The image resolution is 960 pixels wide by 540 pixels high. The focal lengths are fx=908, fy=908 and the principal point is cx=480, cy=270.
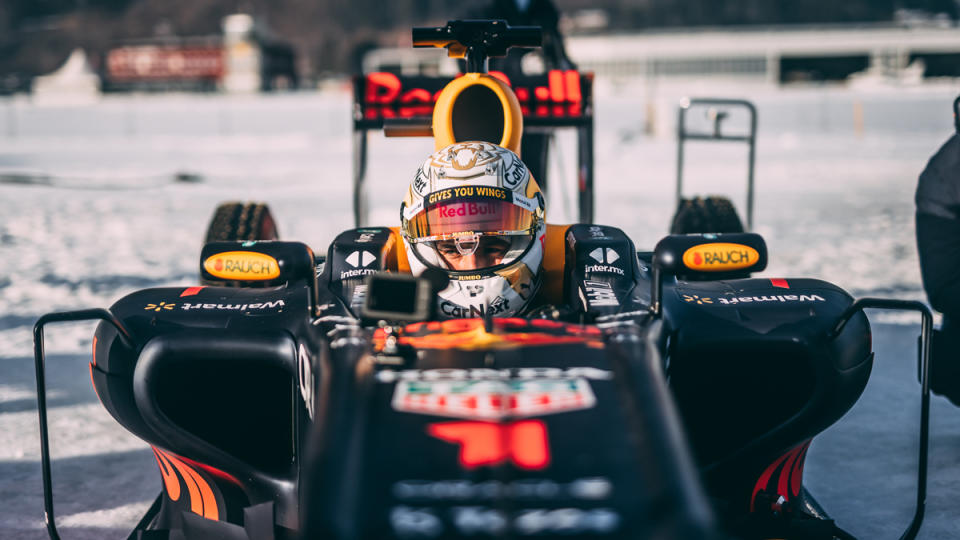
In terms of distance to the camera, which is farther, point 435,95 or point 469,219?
point 435,95

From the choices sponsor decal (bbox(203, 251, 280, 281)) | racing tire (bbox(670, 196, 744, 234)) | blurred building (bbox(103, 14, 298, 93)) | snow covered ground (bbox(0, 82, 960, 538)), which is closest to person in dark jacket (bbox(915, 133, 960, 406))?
snow covered ground (bbox(0, 82, 960, 538))

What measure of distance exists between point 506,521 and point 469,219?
1.36 metres

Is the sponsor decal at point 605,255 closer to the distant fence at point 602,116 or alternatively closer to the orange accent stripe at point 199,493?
the orange accent stripe at point 199,493

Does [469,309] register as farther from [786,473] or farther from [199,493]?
[786,473]

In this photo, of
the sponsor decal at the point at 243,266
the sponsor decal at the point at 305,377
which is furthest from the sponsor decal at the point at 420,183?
the sponsor decal at the point at 305,377

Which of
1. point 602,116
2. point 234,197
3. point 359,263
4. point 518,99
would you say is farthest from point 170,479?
point 602,116

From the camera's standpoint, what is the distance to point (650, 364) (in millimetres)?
2268

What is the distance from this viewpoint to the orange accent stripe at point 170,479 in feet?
10.4

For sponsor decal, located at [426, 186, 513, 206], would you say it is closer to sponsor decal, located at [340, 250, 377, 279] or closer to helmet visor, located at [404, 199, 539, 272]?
helmet visor, located at [404, 199, 539, 272]

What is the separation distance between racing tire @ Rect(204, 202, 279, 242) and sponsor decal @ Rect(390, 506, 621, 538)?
3.24m

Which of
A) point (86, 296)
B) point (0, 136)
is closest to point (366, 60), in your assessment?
point (0, 136)

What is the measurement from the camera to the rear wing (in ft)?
17.1

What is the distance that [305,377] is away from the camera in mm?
2771

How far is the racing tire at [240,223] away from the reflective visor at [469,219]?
2.10 m
